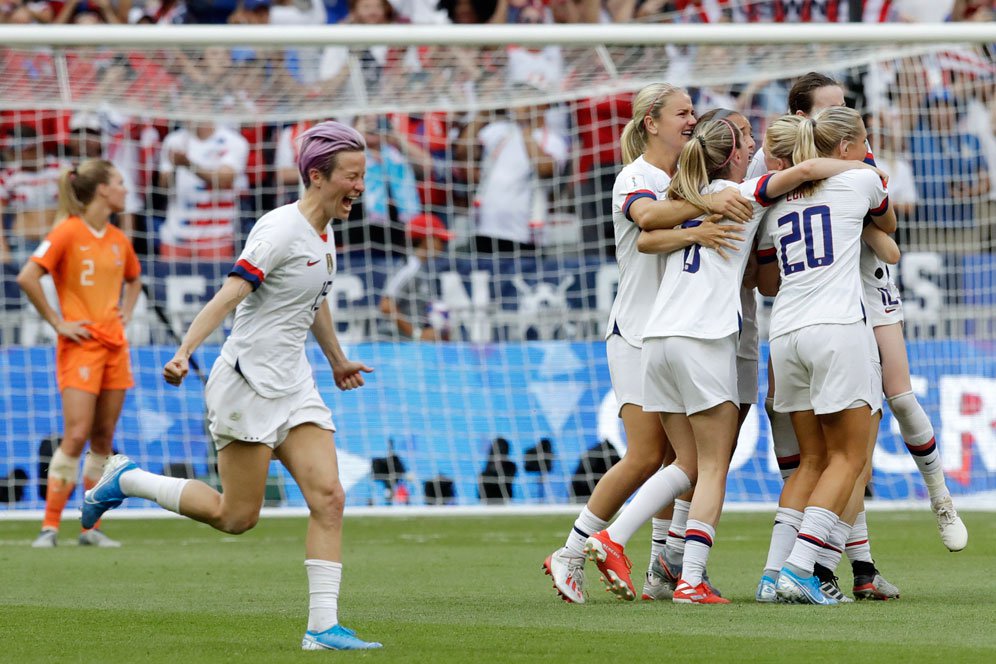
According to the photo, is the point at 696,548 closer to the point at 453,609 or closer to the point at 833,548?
the point at 833,548

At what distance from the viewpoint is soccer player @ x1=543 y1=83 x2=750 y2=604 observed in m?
6.28

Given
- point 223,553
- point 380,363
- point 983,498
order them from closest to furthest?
point 223,553 < point 983,498 < point 380,363

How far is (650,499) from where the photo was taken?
6.19 metres

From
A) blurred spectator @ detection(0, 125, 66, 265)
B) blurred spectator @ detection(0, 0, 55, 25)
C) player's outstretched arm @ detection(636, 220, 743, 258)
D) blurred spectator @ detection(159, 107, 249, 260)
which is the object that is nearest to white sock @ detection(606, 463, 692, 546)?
player's outstretched arm @ detection(636, 220, 743, 258)

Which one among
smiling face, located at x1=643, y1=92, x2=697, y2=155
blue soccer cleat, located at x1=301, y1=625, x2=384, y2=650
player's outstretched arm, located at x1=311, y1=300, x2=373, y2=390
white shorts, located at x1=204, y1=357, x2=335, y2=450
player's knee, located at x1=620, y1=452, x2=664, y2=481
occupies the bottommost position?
blue soccer cleat, located at x1=301, y1=625, x2=384, y2=650

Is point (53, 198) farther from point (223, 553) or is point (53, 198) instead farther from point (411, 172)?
point (223, 553)

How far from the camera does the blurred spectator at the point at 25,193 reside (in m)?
13.5

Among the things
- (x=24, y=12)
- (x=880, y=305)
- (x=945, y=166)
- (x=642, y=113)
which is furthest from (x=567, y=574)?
(x=24, y=12)

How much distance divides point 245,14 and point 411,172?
3.80 m

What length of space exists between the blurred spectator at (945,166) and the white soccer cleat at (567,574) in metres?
7.73

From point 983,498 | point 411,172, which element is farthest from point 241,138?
point 983,498

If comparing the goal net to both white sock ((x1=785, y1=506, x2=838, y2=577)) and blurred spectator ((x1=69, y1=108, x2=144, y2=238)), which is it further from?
white sock ((x1=785, y1=506, x2=838, y2=577))

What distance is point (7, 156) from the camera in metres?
13.7

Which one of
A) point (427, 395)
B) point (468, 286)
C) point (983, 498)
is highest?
point (468, 286)
